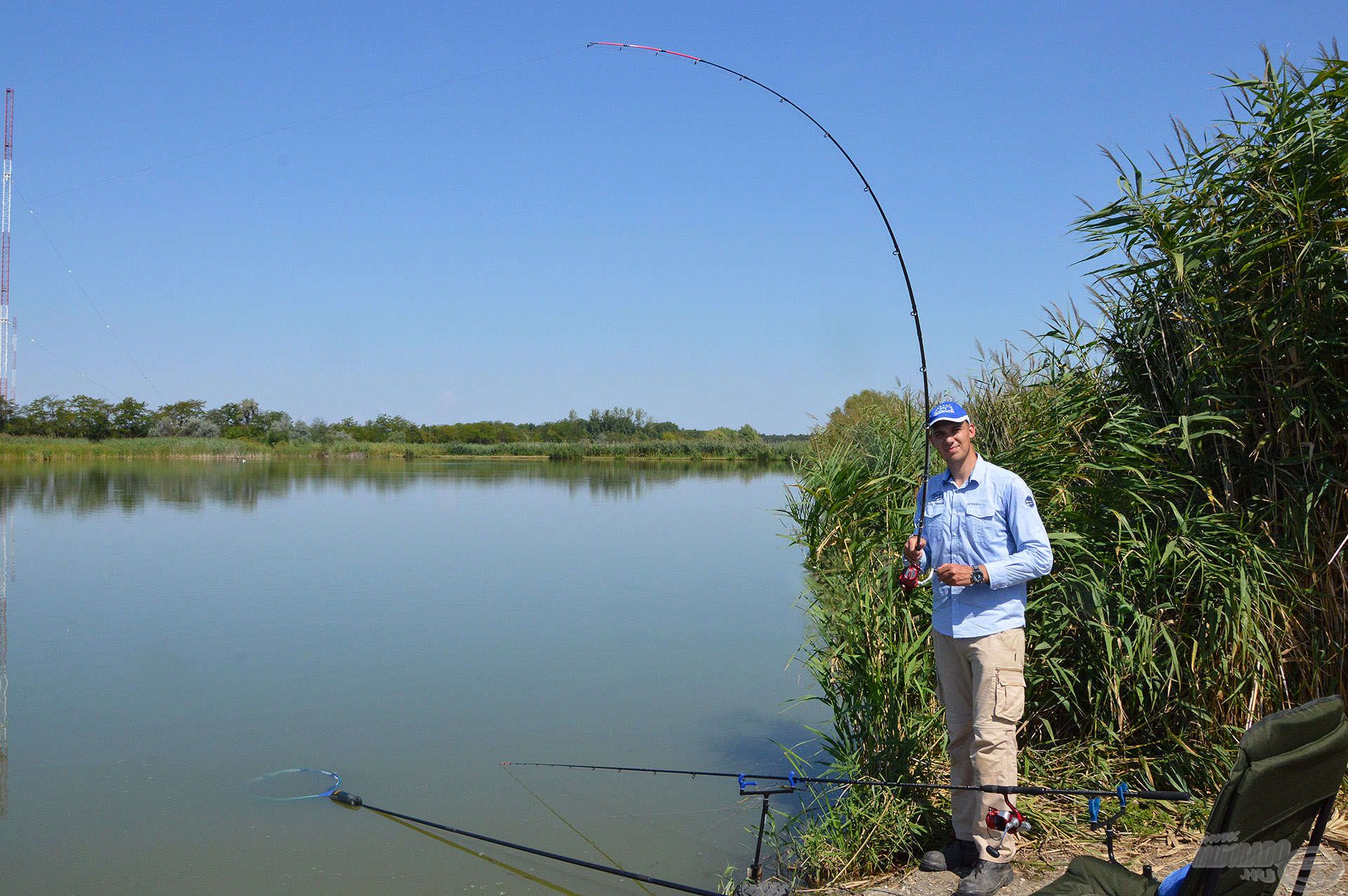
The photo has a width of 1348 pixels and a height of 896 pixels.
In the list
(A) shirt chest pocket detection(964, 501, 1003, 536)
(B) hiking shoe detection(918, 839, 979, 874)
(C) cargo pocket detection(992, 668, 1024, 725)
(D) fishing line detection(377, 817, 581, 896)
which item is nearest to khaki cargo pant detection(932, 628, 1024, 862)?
(C) cargo pocket detection(992, 668, 1024, 725)

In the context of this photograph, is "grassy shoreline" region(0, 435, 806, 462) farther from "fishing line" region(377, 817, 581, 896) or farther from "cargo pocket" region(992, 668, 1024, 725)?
"cargo pocket" region(992, 668, 1024, 725)

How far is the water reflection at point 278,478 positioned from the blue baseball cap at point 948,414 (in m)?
21.0

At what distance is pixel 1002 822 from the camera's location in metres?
3.11

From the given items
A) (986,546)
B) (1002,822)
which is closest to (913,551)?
(986,546)

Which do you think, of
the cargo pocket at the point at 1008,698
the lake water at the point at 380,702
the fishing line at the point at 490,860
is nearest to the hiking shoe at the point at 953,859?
the cargo pocket at the point at 1008,698

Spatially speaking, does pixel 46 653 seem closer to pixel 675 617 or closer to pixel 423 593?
pixel 423 593

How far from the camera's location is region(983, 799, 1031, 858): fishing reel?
3109 mm

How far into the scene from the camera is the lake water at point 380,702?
15.2 ft

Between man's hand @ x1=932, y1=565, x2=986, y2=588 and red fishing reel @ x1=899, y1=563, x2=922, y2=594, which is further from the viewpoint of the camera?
red fishing reel @ x1=899, y1=563, x2=922, y2=594

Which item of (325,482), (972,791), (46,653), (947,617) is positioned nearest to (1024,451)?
(947,617)

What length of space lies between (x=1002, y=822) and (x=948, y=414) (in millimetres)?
1415

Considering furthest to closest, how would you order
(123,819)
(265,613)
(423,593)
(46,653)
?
(423,593)
(265,613)
(46,653)
(123,819)

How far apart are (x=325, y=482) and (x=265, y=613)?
81.5ft

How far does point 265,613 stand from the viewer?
33.8 feet
